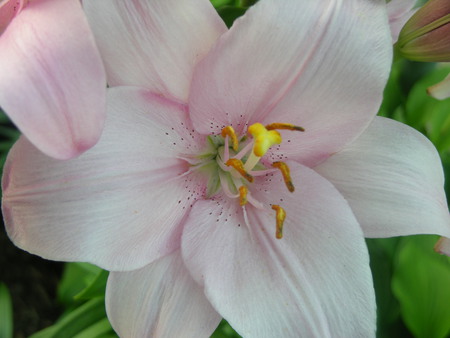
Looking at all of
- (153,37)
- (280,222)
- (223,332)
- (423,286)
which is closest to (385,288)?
(423,286)

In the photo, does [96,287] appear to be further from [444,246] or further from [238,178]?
[444,246]

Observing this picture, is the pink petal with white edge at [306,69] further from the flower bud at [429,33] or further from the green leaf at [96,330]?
the green leaf at [96,330]

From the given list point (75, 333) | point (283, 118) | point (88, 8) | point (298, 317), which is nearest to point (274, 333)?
point (298, 317)

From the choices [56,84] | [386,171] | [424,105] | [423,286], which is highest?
[56,84]

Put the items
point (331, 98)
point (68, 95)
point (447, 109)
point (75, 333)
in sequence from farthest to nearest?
point (447, 109)
point (75, 333)
point (331, 98)
point (68, 95)

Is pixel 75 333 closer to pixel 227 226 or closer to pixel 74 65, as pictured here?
pixel 227 226

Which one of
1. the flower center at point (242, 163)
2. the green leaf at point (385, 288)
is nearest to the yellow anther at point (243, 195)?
the flower center at point (242, 163)
